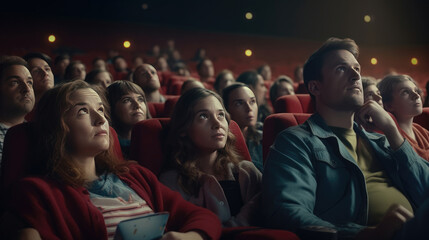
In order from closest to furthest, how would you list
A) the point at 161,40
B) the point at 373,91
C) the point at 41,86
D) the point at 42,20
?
the point at 373,91
the point at 41,86
the point at 42,20
the point at 161,40

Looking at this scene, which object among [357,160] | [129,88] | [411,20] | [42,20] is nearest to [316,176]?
[357,160]

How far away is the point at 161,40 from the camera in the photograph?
504cm

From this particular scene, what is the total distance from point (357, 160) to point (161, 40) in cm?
445

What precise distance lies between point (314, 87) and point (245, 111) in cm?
45

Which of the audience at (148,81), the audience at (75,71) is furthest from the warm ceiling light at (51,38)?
the audience at (148,81)

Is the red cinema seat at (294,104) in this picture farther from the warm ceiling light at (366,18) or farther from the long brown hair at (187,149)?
the warm ceiling light at (366,18)

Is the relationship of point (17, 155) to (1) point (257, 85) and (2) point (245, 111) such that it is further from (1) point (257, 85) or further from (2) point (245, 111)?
(1) point (257, 85)

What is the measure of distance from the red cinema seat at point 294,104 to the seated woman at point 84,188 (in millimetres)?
450

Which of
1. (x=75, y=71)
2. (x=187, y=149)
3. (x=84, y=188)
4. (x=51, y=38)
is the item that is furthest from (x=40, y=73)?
(x=51, y=38)

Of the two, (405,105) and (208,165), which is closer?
(208,165)

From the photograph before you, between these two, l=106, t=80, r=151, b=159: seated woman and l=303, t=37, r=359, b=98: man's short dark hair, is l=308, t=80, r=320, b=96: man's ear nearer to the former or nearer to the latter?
l=303, t=37, r=359, b=98: man's short dark hair

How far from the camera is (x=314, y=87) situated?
2.54 ft

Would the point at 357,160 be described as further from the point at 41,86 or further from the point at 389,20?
the point at 389,20

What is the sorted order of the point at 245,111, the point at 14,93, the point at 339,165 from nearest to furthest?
the point at 339,165 → the point at 14,93 → the point at 245,111
